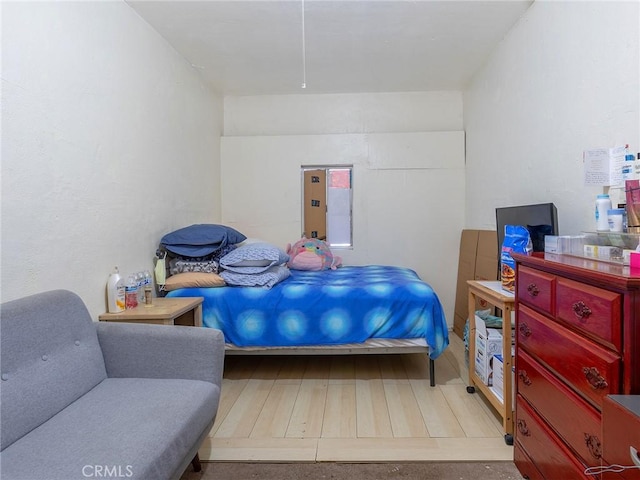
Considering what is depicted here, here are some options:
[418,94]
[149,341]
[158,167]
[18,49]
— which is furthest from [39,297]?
[418,94]

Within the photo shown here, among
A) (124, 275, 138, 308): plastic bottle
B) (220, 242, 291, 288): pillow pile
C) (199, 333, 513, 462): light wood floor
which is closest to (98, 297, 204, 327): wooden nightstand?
(124, 275, 138, 308): plastic bottle

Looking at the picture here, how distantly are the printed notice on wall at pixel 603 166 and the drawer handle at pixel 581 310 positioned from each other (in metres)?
0.83

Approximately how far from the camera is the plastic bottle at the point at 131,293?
221cm

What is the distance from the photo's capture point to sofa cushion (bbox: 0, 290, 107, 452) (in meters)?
1.23

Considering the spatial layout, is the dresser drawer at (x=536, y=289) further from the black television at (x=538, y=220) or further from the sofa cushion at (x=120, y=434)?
the sofa cushion at (x=120, y=434)

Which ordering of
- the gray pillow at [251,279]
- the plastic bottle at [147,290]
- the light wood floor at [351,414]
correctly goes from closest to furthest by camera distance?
the light wood floor at [351,414]
the plastic bottle at [147,290]
the gray pillow at [251,279]

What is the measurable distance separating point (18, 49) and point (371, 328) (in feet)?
8.11

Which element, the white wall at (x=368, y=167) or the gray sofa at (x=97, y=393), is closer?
the gray sofa at (x=97, y=393)

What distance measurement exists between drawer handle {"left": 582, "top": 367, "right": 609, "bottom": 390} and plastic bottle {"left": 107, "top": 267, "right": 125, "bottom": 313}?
2296 millimetres

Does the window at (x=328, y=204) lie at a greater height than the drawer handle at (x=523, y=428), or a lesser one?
greater

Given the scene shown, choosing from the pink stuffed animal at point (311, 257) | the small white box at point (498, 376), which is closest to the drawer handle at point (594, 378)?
the small white box at point (498, 376)

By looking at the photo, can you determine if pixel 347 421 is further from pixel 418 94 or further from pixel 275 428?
pixel 418 94

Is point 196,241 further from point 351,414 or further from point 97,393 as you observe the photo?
point 351,414

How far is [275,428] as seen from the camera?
2096 millimetres
